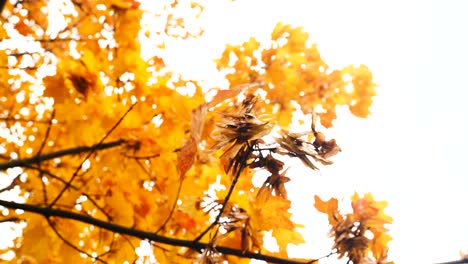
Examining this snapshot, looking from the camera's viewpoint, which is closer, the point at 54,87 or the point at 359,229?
the point at 359,229

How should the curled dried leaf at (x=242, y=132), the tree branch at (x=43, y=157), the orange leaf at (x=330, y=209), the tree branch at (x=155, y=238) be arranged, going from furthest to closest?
the tree branch at (x=43, y=157) < the orange leaf at (x=330, y=209) < the tree branch at (x=155, y=238) < the curled dried leaf at (x=242, y=132)

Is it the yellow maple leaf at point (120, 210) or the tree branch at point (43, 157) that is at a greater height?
the tree branch at point (43, 157)

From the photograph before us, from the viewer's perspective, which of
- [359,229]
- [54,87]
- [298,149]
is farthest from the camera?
[54,87]

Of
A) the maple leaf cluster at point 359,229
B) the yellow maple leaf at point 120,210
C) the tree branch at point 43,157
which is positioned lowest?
the maple leaf cluster at point 359,229

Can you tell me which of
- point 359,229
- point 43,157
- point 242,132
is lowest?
point 359,229

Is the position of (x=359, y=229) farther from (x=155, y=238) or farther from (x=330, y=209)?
(x=155, y=238)

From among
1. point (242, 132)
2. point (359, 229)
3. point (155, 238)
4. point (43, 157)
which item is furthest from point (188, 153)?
point (43, 157)

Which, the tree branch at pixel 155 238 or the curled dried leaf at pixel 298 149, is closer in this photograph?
the curled dried leaf at pixel 298 149

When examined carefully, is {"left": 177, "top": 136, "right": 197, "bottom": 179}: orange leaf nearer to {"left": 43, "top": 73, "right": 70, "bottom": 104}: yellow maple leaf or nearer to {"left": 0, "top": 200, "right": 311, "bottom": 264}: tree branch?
{"left": 0, "top": 200, "right": 311, "bottom": 264}: tree branch

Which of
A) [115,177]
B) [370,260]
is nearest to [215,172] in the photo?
[115,177]

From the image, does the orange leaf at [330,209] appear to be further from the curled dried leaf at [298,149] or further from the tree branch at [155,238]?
the curled dried leaf at [298,149]

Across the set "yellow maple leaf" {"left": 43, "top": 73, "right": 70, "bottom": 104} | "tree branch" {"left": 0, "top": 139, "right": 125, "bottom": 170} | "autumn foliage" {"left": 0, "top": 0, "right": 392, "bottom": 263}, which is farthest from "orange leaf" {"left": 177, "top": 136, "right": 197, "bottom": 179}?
"yellow maple leaf" {"left": 43, "top": 73, "right": 70, "bottom": 104}

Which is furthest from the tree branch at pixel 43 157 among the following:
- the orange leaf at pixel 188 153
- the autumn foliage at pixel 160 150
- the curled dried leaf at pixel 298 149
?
the curled dried leaf at pixel 298 149

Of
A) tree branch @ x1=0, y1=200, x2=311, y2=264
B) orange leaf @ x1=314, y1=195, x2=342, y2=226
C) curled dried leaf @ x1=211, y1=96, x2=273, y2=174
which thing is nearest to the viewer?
curled dried leaf @ x1=211, y1=96, x2=273, y2=174
